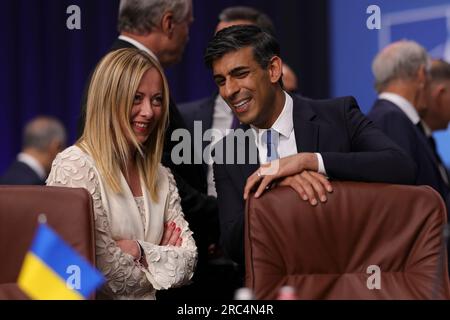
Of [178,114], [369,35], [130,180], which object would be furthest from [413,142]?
[369,35]

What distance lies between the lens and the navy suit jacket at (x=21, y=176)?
5.54m

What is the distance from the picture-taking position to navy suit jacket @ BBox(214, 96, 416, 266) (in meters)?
2.92

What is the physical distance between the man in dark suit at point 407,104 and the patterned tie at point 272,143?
107 cm

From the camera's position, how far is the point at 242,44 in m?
3.14

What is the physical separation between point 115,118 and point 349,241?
83cm

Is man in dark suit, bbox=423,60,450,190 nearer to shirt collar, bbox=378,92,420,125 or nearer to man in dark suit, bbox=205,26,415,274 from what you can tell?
shirt collar, bbox=378,92,420,125

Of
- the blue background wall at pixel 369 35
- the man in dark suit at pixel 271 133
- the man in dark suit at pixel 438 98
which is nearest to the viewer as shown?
the man in dark suit at pixel 271 133

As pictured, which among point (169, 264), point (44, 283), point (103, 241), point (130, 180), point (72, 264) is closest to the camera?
point (44, 283)

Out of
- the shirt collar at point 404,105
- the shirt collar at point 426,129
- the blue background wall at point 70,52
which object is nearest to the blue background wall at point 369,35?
the blue background wall at point 70,52

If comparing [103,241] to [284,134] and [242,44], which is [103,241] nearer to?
[284,134]

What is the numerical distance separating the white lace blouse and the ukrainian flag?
0.31ft

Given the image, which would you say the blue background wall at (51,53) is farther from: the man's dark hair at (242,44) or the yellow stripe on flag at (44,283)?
the yellow stripe on flag at (44,283)

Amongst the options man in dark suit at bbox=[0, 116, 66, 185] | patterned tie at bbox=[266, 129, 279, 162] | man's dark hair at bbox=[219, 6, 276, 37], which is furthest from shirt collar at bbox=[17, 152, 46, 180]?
patterned tie at bbox=[266, 129, 279, 162]

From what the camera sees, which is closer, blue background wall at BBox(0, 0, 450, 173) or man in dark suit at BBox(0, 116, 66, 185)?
man in dark suit at BBox(0, 116, 66, 185)
